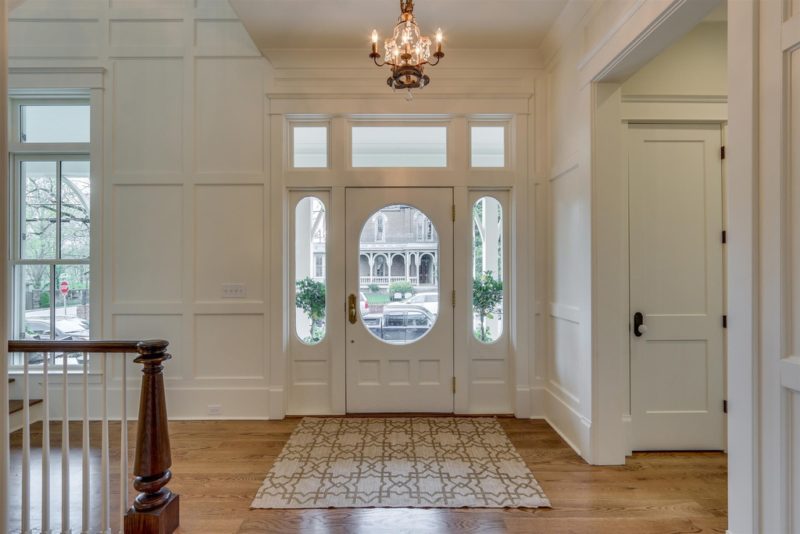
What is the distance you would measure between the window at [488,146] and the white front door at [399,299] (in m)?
0.41

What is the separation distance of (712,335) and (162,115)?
4.56 meters

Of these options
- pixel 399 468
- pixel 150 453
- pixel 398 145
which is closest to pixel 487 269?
pixel 398 145

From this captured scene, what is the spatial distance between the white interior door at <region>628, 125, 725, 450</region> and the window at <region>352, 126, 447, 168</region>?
4.87ft

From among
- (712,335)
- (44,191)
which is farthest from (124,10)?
(712,335)

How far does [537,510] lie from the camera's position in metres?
2.16

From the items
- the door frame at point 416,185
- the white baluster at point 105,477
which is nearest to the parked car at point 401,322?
A: the door frame at point 416,185

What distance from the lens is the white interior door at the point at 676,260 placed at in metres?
2.74

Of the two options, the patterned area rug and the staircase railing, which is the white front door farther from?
the staircase railing

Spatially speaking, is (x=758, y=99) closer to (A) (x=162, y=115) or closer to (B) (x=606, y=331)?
(B) (x=606, y=331)

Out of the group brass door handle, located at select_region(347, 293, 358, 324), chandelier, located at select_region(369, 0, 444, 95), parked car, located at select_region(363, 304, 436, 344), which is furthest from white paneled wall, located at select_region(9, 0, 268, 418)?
chandelier, located at select_region(369, 0, 444, 95)

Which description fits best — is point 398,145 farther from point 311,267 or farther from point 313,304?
point 313,304

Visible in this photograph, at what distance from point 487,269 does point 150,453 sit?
2.72 meters

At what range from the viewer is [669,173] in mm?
2742

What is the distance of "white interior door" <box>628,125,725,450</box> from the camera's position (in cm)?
274
